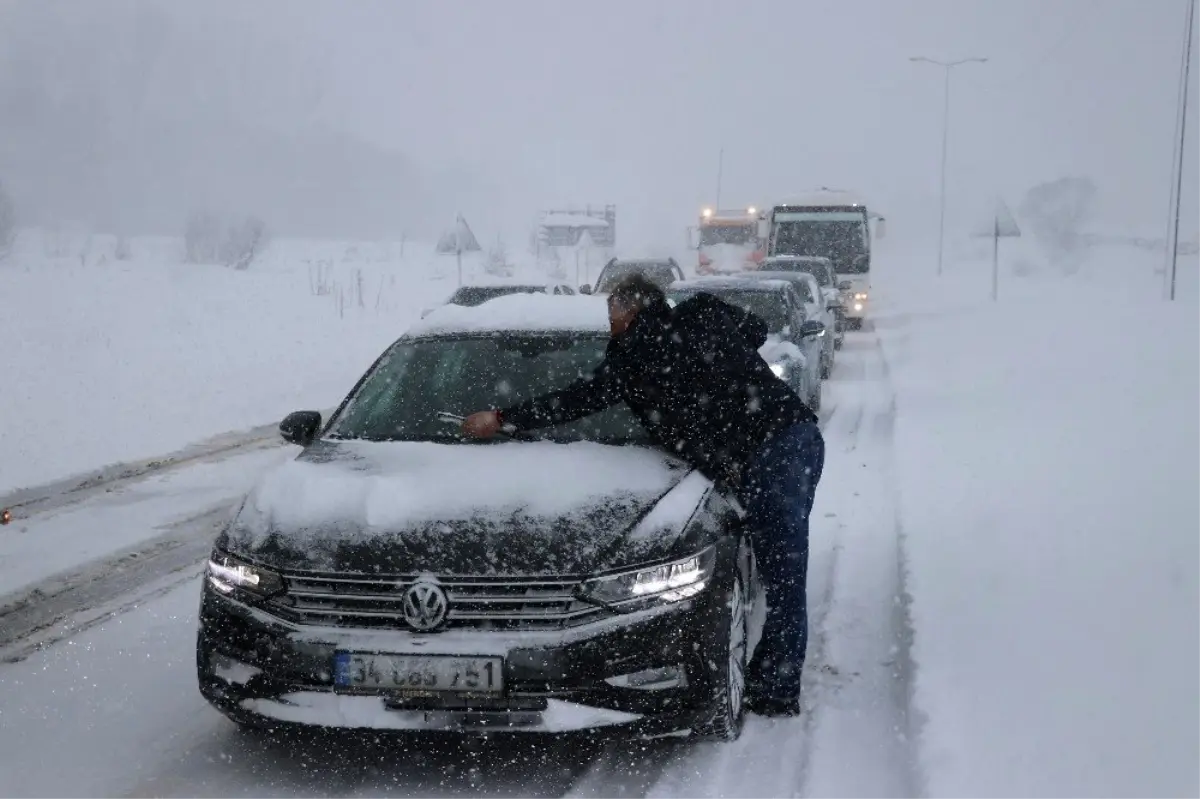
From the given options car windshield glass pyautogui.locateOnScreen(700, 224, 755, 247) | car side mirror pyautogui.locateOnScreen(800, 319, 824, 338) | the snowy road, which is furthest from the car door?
car windshield glass pyautogui.locateOnScreen(700, 224, 755, 247)

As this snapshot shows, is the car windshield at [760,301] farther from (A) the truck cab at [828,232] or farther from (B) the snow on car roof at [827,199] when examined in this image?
(B) the snow on car roof at [827,199]

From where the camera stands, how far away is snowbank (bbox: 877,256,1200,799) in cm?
416

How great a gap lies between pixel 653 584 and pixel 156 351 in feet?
60.4

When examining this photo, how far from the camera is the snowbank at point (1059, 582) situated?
416 centimetres

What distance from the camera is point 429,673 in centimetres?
386

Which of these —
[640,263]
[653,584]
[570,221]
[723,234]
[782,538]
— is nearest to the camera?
[653,584]

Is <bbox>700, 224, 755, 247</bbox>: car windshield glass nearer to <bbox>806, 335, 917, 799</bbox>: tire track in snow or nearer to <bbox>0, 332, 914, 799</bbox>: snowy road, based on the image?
<bbox>806, 335, 917, 799</bbox>: tire track in snow

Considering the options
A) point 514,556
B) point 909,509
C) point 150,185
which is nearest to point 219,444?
point 909,509

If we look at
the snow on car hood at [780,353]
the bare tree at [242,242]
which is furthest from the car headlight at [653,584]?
the bare tree at [242,242]

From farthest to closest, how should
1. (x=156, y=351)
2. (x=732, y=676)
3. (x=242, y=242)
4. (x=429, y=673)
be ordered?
1. (x=242, y=242)
2. (x=156, y=351)
3. (x=732, y=676)
4. (x=429, y=673)

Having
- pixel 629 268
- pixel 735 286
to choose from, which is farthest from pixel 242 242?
pixel 735 286

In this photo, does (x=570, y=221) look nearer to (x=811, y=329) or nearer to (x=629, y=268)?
(x=629, y=268)

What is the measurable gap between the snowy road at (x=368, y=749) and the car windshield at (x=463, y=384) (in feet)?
4.16

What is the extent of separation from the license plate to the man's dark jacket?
129 centimetres
